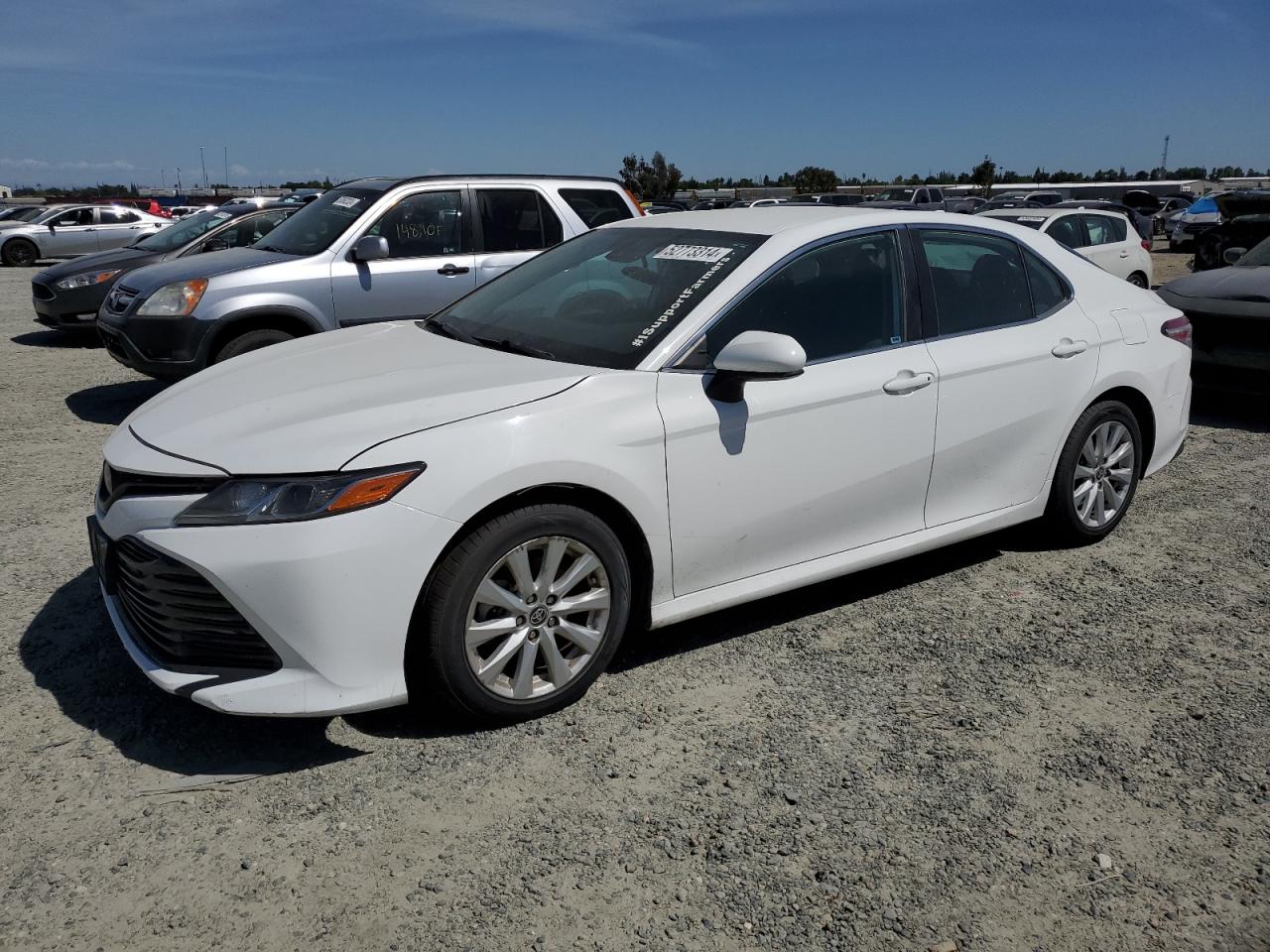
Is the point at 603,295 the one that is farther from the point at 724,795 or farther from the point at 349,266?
the point at 349,266

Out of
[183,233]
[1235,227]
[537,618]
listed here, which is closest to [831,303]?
[537,618]

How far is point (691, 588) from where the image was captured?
3.71 m

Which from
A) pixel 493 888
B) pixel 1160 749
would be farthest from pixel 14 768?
pixel 1160 749

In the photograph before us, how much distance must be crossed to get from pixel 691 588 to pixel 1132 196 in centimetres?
3619

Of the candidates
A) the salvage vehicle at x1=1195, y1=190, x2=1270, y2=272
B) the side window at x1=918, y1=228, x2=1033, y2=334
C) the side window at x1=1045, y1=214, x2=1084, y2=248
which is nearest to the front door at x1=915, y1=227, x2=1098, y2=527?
the side window at x1=918, y1=228, x2=1033, y2=334

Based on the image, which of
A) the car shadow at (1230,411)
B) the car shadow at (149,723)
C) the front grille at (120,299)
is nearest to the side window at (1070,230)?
the car shadow at (1230,411)

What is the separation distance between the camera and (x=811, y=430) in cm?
383

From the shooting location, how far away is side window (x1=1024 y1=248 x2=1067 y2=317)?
15.6 feet

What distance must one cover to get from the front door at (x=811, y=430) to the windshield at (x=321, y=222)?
4746mm

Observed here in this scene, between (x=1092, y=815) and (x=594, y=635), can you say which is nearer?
(x=1092, y=815)

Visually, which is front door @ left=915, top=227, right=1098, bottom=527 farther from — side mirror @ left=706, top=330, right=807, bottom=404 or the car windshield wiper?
the car windshield wiper

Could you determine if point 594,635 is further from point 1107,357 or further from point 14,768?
point 1107,357

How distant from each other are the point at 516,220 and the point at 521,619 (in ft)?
18.1

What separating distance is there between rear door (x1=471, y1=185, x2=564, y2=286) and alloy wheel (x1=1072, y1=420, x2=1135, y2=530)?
456cm
